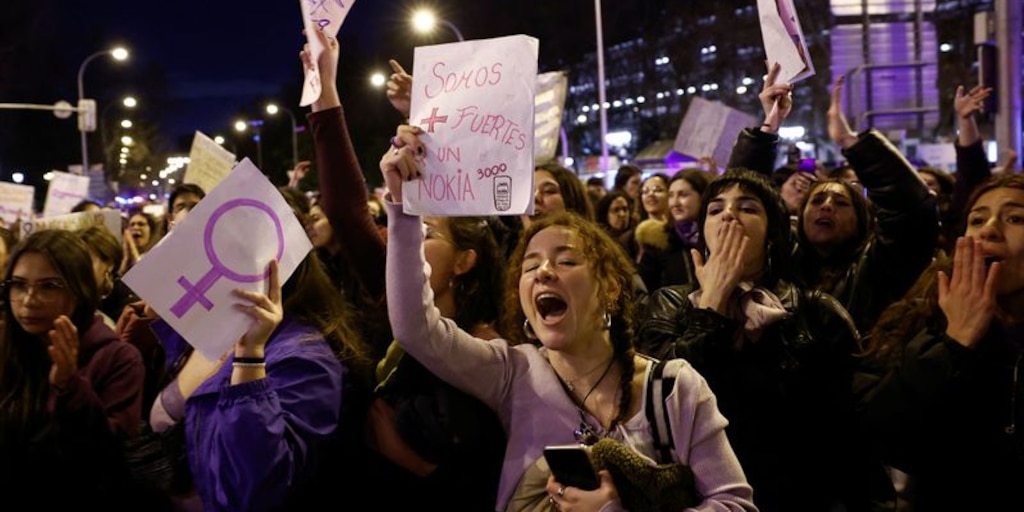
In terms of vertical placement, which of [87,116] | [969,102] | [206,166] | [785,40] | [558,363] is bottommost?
[558,363]

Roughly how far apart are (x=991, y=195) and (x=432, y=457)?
2.02 m

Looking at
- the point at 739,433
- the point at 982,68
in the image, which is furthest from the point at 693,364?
the point at 982,68

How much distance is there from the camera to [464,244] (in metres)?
3.49

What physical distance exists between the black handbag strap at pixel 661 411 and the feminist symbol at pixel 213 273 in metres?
1.23

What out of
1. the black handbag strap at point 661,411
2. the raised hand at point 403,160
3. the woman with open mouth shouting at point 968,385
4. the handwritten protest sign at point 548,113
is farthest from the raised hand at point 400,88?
the handwritten protest sign at point 548,113

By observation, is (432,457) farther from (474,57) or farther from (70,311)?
(70,311)

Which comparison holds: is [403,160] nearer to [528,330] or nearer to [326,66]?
[528,330]

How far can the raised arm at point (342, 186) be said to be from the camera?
3.62 meters

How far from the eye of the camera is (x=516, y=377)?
294cm

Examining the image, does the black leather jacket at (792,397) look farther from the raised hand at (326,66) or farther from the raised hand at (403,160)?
the raised hand at (326,66)

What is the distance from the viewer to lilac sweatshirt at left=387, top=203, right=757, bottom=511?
8.68 ft

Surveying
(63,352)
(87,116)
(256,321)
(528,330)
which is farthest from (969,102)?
(87,116)

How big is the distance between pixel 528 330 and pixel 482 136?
648 mm

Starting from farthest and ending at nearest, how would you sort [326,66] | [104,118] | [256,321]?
1. [104,118]
2. [326,66]
3. [256,321]
